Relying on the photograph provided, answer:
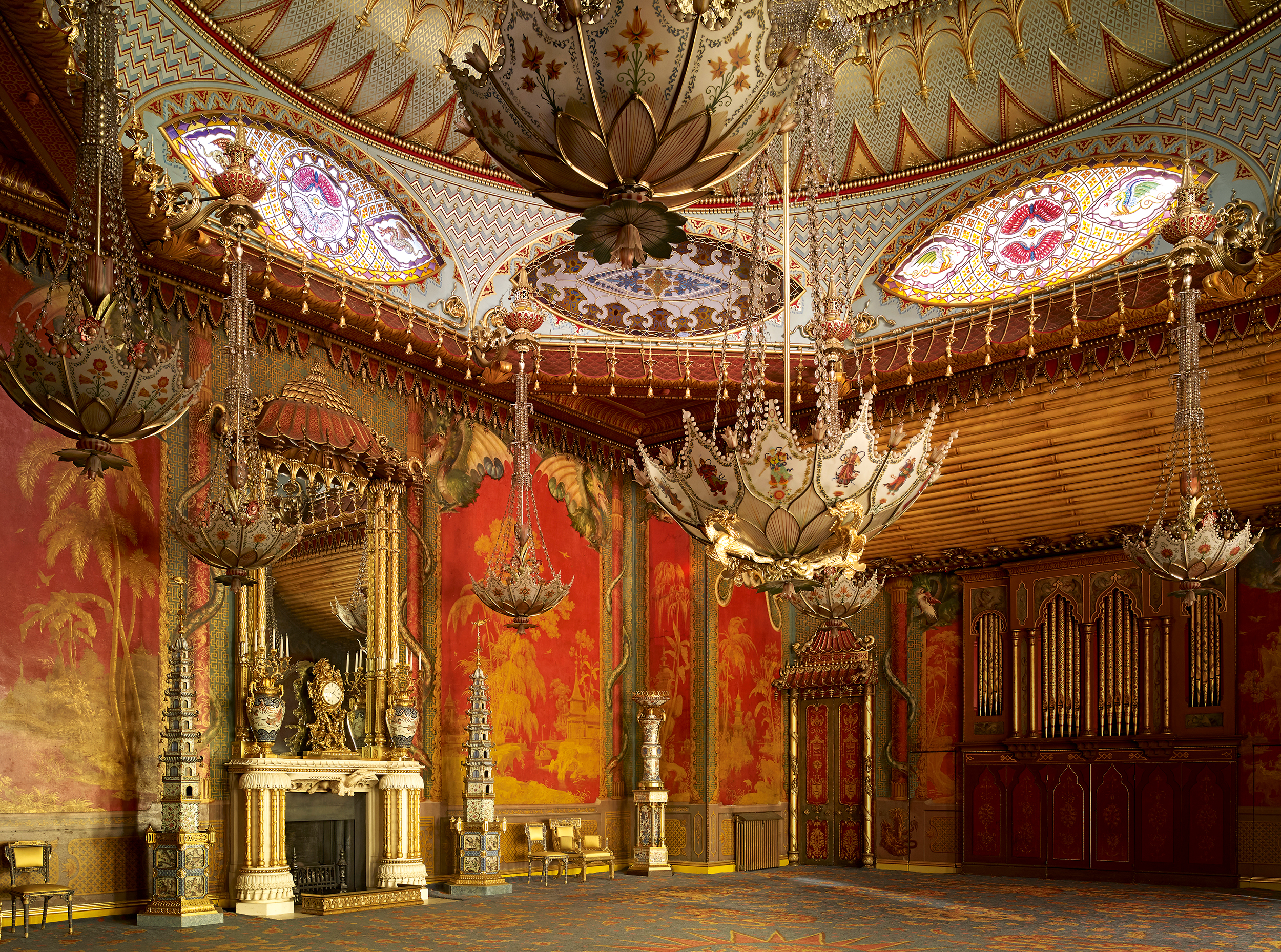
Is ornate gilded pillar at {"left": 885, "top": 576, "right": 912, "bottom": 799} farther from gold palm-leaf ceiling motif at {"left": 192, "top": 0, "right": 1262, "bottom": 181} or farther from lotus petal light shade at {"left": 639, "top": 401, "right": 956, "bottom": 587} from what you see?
lotus petal light shade at {"left": 639, "top": 401, "right": 956, "bottom": 587}

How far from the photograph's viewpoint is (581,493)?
1600 centimetres

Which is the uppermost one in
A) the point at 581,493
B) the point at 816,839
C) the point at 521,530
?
the point at 581,493

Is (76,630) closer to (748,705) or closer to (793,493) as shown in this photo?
(793,493)

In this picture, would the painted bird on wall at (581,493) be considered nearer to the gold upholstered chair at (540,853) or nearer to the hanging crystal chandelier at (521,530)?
the hanging crystal chandelier at (521,530)

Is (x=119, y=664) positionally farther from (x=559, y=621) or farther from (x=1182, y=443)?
(x=1182, y=443)

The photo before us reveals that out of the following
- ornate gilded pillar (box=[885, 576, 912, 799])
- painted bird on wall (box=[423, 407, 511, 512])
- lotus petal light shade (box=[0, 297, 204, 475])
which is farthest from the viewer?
ornate gilded pillar (box=[885, 576, 912, 799])

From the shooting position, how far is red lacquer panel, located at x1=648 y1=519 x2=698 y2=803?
52.6 ft

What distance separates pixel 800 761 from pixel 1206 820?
17.6 ft

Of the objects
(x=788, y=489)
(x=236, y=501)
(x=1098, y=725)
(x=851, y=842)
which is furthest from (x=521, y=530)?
(x=1098, y=725)

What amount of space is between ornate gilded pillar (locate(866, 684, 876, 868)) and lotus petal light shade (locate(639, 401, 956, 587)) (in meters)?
10.0

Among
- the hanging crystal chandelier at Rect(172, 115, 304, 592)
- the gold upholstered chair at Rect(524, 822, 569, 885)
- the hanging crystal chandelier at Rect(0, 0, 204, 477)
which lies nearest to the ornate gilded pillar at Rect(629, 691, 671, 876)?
the gold upholstered chair at Rect(524, 822, 569, 885)

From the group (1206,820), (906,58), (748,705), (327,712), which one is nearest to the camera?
(327,712)

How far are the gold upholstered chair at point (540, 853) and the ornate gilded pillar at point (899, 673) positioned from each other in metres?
4.90

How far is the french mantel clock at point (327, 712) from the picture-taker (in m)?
12.1
